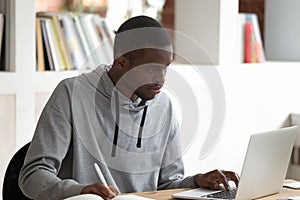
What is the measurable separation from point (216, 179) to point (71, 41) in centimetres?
126

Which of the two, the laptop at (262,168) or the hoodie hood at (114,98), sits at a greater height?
the hoodie hood at (114,98)

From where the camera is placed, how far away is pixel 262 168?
2.09 metres

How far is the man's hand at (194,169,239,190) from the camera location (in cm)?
221

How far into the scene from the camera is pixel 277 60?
427 cm

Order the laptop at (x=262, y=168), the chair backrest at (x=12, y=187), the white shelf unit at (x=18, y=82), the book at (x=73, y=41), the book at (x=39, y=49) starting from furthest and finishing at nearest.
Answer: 1. the book at (x=73, y=41)
2. the book at (x=39, y=49)
3. the white shelf unit at (x=18, y=82)
4. the chair backrest at (x=12, y=187)
5. the laptop at (x=262, y=168)

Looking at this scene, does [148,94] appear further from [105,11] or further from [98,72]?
[105,11]

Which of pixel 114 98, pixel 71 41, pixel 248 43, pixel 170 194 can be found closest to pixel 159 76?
pixel 114 98

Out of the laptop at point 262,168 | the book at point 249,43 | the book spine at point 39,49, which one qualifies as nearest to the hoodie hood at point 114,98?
the laptop at point 262,168

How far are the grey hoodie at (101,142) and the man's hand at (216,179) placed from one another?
44mm

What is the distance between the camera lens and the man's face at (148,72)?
6.93 ft

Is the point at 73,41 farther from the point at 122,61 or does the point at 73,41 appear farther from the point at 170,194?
the point at 170,194

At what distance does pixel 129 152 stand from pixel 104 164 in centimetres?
9

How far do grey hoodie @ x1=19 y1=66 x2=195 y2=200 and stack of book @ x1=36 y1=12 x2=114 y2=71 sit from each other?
2.46 ft

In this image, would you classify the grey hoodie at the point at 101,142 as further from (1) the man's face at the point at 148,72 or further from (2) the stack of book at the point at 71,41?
(2) the stack of book at the point at 71,41
